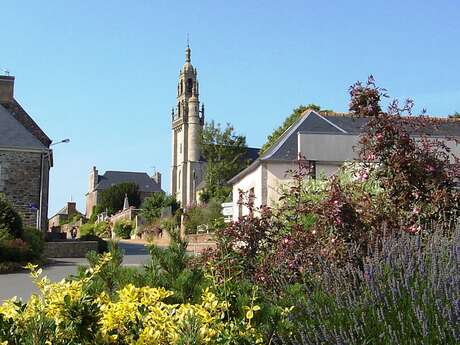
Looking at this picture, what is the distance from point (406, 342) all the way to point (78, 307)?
1.64 m

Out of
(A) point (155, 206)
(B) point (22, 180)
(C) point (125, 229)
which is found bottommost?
(C) point (125, 229)

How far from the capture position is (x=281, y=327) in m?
3.15

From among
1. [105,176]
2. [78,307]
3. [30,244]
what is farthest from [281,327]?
[105,176]

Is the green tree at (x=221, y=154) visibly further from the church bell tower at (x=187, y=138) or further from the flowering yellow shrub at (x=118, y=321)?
the flowering yellow shrub at (x=118, y=321)

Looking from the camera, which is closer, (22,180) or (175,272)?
(175,272)

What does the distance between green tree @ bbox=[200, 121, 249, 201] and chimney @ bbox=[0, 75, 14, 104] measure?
39196mm

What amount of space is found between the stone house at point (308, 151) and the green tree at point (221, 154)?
44.8 meters

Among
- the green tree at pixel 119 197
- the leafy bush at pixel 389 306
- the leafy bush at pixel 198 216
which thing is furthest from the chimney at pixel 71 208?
the leafy bush at pixel 389 306

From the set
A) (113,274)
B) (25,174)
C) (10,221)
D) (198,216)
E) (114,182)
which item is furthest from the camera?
(114,182)

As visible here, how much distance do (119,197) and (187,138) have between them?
21.4m

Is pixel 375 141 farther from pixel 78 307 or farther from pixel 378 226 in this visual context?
pixel 78 307

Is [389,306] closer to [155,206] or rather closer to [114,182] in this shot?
[155,206]

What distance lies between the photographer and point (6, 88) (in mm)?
32875

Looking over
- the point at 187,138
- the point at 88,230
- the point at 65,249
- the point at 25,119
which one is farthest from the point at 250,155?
the point at 65,249
